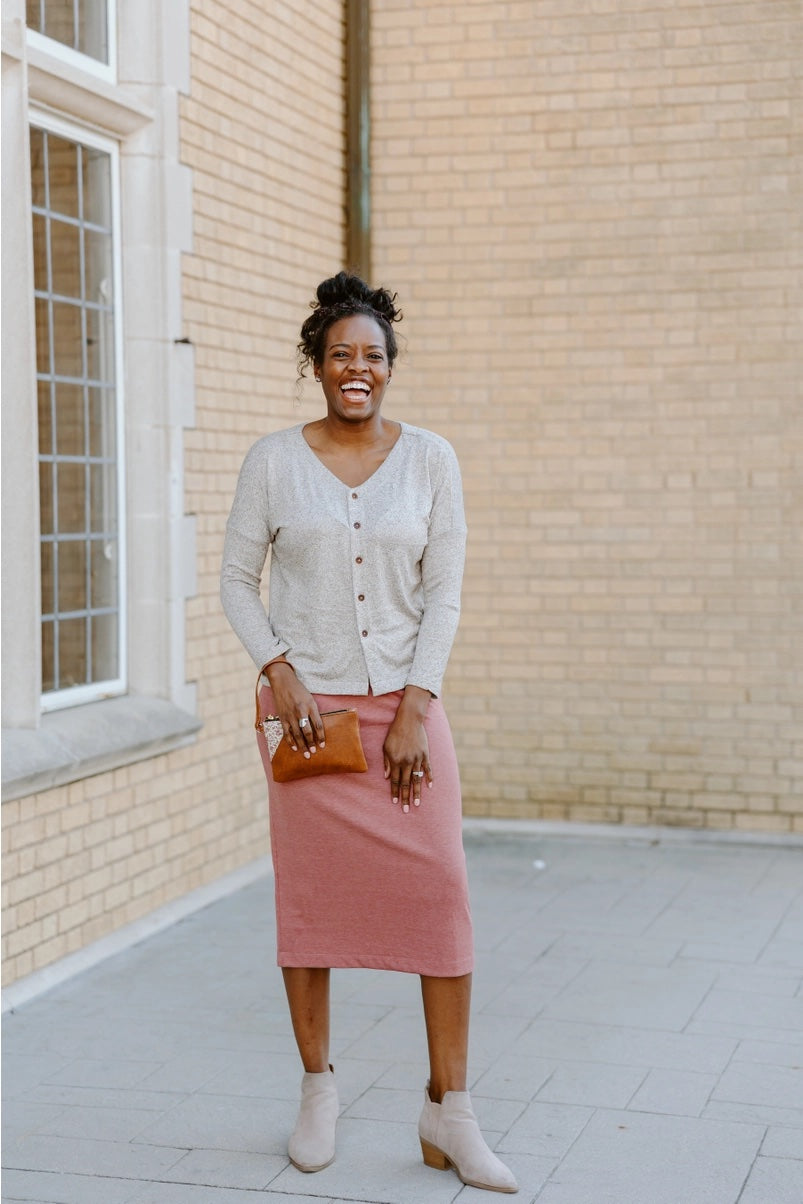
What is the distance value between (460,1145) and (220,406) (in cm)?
372

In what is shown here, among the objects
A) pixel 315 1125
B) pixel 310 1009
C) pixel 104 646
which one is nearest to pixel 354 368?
pixel 310 1009

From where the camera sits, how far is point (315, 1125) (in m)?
3.93

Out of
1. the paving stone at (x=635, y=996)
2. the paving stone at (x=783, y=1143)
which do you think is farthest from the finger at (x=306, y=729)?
the paving stone at (x=635, y=996)

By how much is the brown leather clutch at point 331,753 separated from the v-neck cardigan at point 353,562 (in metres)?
0.08

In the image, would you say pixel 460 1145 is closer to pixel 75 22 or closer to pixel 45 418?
pixel 45 418

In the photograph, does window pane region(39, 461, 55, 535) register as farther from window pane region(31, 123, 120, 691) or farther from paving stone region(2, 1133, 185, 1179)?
paving stone region(2, 1133, 185, 1179)

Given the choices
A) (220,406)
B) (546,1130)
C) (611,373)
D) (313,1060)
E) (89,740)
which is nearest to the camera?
(313,1060)

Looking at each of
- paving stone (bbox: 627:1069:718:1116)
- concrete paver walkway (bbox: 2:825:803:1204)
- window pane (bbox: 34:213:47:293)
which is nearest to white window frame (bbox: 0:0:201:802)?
window pane (bbox: 34:213:47:293)

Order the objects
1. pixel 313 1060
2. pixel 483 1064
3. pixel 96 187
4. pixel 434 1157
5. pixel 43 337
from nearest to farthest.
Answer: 1. pixel 434 1157
2. pixel 313 1060
3. pixel 483 1064
4. pixel 43 337
5. pixel 96 187

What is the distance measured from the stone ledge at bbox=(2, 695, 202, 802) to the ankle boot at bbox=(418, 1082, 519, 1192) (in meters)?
1.86

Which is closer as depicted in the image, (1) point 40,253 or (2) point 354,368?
(2) point 354,368

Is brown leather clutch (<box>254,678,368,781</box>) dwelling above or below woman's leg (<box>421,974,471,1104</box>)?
above

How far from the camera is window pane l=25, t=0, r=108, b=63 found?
564cm

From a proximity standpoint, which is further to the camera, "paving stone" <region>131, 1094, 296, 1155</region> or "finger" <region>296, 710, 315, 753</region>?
"paving stone" <region>131, 1094, 296, 1155</region>
